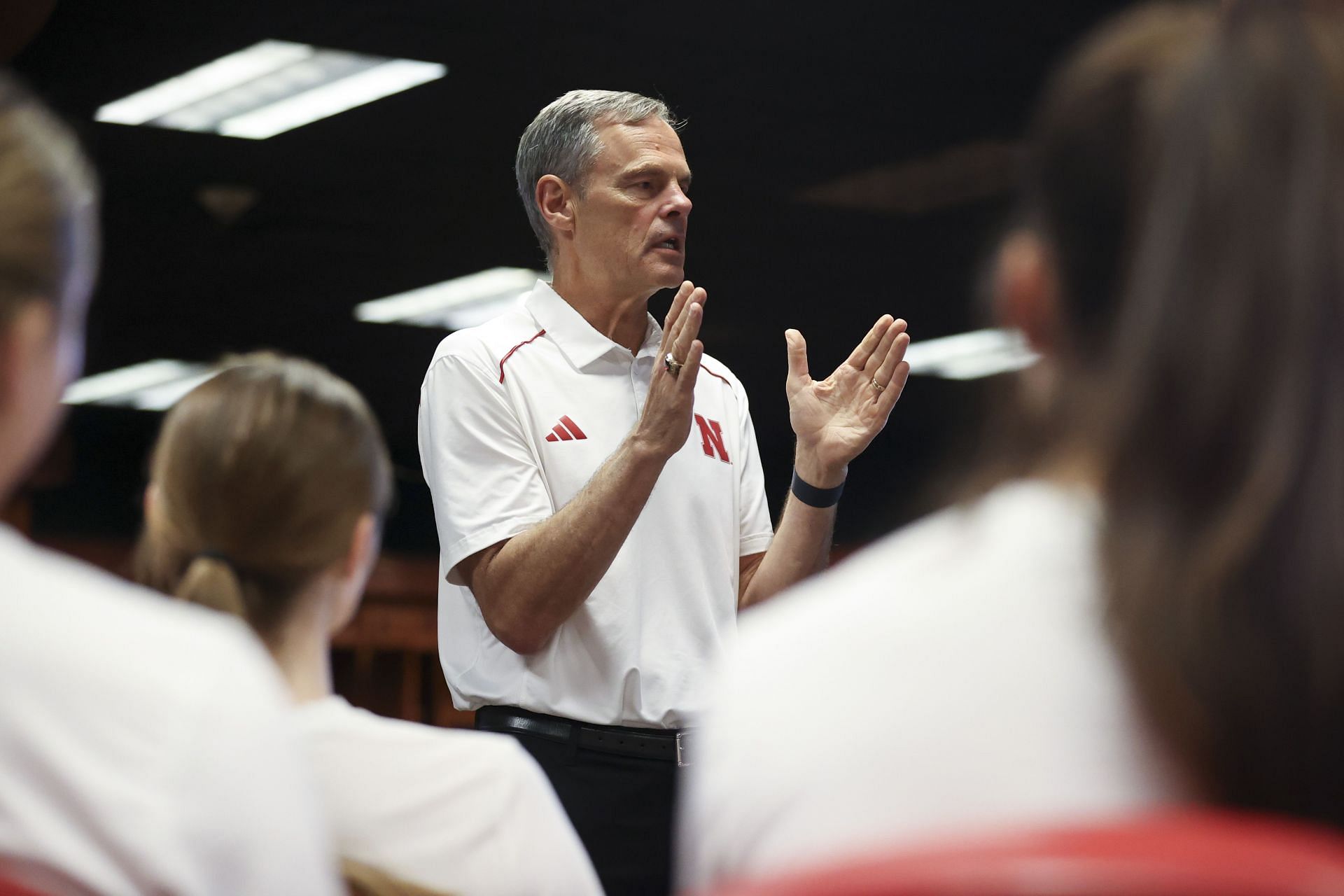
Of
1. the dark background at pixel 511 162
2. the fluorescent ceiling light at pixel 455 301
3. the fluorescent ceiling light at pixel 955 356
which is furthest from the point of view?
the fluorescent ceiling light at pixel 955 356

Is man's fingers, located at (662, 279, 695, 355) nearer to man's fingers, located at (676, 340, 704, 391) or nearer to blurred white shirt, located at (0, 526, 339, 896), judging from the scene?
man's fingers, located at (676, 340, 704, 391)

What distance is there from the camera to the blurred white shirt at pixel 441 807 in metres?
1.12

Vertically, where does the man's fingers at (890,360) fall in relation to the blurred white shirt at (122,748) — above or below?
above

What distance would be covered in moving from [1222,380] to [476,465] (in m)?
1.61

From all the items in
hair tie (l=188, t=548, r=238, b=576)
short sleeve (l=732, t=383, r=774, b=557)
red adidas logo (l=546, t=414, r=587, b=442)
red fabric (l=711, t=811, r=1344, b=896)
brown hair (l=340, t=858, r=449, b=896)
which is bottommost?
brown hair (l=340, t=858, r=449, b=896)

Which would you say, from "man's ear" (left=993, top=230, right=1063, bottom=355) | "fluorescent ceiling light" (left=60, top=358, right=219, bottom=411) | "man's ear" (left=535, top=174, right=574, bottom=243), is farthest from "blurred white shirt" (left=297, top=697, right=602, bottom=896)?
"fluorescent ceiling light" (left=60, top=358, right=219, bottom=411)

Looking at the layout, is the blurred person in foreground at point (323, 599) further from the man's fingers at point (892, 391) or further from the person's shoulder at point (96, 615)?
the man's fingers at point (892, 391)

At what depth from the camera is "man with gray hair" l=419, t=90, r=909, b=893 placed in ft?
6.88

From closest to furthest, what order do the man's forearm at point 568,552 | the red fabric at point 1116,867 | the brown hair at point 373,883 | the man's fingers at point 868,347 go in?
the red fabric at point 1116,867 → the brown hair at point 373,883 → the man's forearm at point 568,552 → the man's fingers at point 868,347

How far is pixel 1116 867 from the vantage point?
19.7 inches

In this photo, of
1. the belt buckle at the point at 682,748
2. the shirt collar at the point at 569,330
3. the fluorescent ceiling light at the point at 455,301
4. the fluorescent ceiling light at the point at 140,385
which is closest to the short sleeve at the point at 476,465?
the shirt collar at the point at 569,330

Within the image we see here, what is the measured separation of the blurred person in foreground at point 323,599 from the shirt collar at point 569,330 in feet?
3.67

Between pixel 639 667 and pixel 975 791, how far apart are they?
1516 mm

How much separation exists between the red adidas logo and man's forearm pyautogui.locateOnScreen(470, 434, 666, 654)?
16cm
